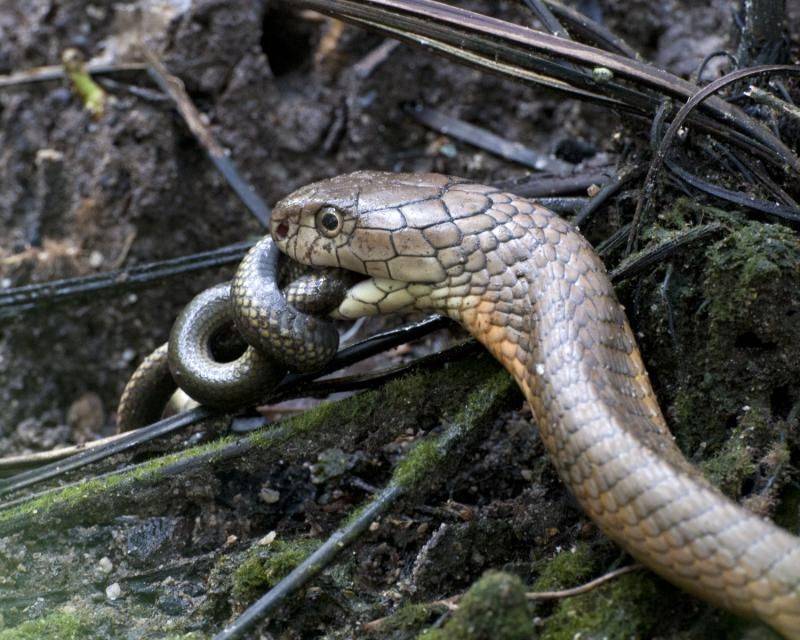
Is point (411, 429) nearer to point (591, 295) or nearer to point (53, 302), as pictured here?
point (591, 295)

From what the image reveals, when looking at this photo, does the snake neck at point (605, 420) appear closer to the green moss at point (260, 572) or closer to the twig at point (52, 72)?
the green moss at point (260, 572)

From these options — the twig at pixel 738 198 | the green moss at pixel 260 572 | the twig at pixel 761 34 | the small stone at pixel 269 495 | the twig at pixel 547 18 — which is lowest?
the small stone at pixel 269 495

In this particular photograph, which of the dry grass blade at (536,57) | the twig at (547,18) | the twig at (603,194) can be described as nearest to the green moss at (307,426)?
the twig at (603,194)

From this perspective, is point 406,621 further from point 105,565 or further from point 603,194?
point 603,194

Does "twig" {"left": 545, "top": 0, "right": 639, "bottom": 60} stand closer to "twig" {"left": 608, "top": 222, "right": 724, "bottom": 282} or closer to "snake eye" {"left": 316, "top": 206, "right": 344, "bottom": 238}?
"twig" {"left": 608, "top": 222, "right": 724, "bottom": 282}

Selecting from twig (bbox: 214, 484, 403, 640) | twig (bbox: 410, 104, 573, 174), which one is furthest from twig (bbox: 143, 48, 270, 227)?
twig (bbox: 214, 484, 403, 640)

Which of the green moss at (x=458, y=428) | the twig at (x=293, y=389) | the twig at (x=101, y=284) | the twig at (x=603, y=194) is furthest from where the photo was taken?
the twig at (x=101, y=284)
